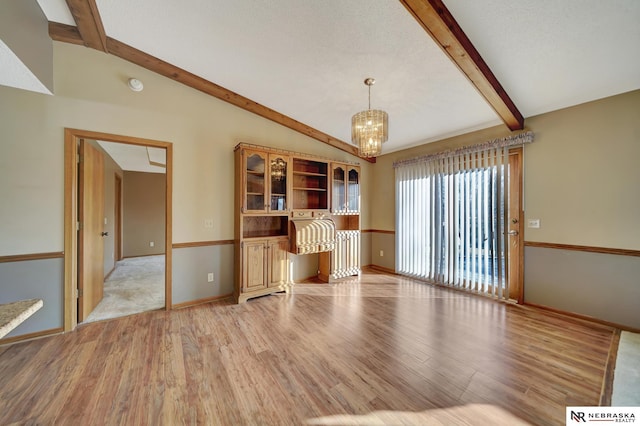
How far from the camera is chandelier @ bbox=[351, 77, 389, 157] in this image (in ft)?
8.48

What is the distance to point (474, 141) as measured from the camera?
3779 millimetres

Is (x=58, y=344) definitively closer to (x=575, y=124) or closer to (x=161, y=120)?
(x=161, y=120)

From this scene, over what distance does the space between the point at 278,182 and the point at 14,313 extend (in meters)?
2.91

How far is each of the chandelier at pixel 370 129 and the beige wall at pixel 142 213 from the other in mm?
6353

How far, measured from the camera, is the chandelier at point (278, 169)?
3.66 meters

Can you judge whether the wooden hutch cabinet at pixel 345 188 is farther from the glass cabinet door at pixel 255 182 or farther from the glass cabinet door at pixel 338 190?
the glass cabinet door at pixel 255 182

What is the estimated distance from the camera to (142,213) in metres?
6.79

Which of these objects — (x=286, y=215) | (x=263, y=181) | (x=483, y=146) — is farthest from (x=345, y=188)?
(x=483, y=146)

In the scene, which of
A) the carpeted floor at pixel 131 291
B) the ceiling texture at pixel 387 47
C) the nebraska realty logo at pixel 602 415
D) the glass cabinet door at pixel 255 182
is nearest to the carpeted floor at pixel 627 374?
the nebraska realty logo at pixel 602 415

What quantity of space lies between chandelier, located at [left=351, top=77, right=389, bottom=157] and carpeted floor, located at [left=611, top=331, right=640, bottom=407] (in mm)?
2677

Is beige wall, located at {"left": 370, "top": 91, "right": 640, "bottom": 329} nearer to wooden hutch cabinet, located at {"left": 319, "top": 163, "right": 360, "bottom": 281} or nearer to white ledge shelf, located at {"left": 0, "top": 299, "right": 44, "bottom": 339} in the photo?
wooden hutch cabinet, located at {"left": 319, "top": 163, "right": 360, "bottom": 281}

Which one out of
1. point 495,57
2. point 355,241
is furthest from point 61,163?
point 495,57

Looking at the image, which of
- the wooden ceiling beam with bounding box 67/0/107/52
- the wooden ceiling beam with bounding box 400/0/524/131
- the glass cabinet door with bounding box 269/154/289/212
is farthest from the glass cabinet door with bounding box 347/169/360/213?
the wooden ceiling beam with bounding box 67/0/107/52

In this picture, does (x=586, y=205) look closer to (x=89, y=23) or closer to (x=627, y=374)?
(x=627, y=374)
